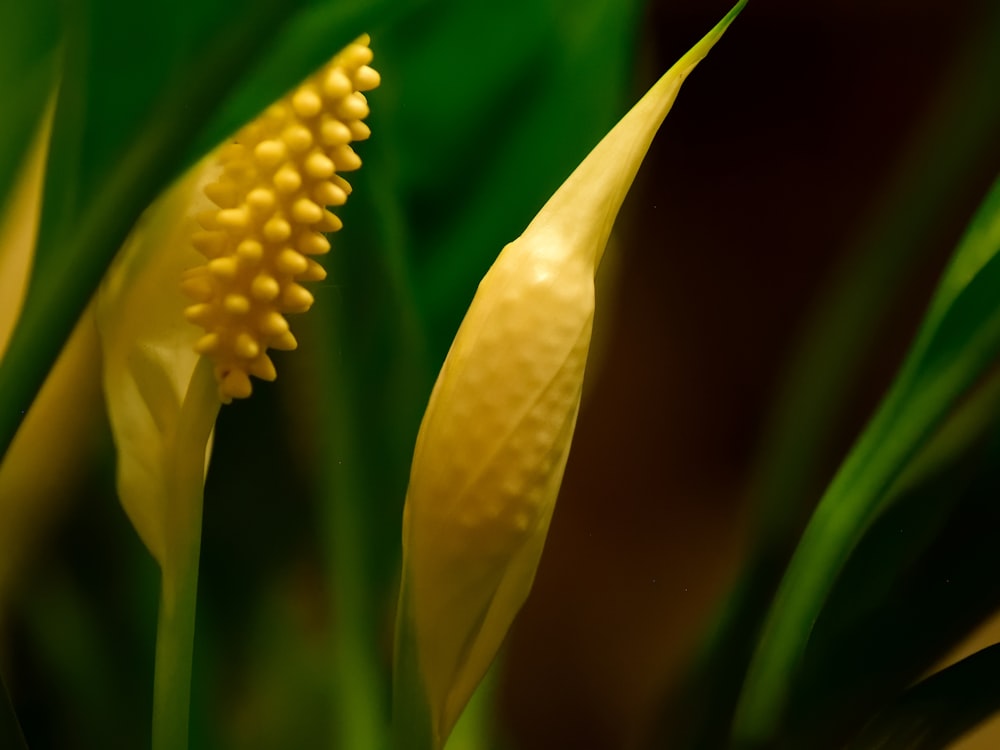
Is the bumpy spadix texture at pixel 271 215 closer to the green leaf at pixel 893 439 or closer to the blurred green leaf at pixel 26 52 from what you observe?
the blurred green leaf at pixel 26 52

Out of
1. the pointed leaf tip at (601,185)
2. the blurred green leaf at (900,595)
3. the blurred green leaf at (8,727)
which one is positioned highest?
the pointed leaf tip at (601,185)

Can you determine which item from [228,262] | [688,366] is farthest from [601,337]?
[228,262]

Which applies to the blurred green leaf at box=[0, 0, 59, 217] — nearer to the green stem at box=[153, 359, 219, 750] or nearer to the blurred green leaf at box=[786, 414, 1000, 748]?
the green stem at box=[153, 359, 219, 750]

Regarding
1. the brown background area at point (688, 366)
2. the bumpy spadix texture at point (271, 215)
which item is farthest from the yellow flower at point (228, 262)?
the brown background area at point (688, 366)

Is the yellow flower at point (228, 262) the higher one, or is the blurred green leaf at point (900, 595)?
Answer: the yellow flower at point (228, 262)

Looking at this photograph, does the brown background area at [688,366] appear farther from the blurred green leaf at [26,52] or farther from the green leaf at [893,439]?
the blurred green leaf at [26,52]
